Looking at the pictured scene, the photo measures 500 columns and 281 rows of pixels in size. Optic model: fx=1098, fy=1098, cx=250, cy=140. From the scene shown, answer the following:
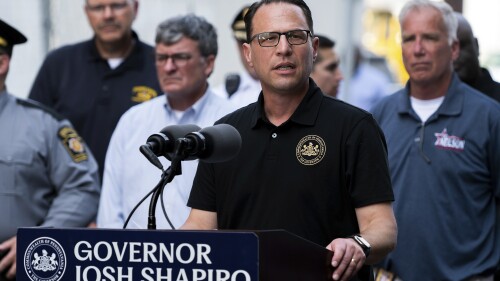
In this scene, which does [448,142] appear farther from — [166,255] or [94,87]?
[166,255]

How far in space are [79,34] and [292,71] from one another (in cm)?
502

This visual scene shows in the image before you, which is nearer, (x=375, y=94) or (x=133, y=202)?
(x=133, y=202)

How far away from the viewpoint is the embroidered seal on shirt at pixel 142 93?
6973 mm

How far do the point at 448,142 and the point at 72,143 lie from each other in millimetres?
2107

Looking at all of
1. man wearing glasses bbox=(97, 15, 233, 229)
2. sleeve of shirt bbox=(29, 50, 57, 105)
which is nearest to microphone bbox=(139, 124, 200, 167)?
man wearing glasses bbox=(97, 15, 233, 229)

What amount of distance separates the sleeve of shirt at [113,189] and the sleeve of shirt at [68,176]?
15cm

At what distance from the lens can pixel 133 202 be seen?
598cm

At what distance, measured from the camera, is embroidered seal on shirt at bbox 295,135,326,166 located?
Result: 4.07m

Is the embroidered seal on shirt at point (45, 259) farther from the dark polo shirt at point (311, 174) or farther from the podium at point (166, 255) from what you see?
the dark polo shirt at point (311, 174)

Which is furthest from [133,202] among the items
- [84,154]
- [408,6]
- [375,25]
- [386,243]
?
[375,25]

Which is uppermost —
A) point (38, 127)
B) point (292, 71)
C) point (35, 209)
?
point (292, 71)

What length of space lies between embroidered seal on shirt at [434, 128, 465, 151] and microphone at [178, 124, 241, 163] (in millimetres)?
2366

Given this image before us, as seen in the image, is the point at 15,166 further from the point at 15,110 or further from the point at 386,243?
the point at 386,243

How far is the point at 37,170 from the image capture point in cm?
611
